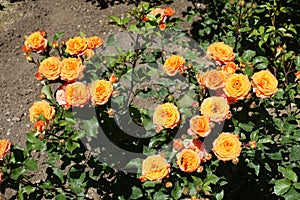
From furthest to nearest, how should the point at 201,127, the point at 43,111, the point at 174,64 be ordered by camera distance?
→ the point at 174,64
the point at 43,111
the point at 201,127

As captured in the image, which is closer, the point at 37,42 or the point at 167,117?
the point at 167,117

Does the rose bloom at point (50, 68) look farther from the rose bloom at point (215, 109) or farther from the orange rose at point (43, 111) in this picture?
the rose bloom at point (215, 109)

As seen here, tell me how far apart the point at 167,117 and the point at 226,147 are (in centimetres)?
25

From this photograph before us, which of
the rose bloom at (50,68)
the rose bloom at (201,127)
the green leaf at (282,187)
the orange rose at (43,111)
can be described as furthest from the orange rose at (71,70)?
the green leaf at (282,187)

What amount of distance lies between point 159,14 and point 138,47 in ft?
0.72

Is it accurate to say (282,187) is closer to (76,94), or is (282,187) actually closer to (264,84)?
(264,84)

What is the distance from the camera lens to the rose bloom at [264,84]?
170cm

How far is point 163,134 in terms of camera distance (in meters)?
1.75

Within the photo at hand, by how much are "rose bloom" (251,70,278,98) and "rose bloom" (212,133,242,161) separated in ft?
0.70

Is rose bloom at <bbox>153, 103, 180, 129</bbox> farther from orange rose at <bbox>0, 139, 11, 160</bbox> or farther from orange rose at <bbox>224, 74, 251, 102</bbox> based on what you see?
orange rose at <bbox>0, 139, 11, 160</bbox>

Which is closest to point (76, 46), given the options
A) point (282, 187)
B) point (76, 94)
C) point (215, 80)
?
point (76, 94)

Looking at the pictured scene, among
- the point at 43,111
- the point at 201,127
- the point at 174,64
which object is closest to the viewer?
the point at 201,127

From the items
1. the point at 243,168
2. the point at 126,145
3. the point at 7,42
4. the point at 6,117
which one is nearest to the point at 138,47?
the point at 126,145

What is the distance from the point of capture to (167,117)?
1.63m
